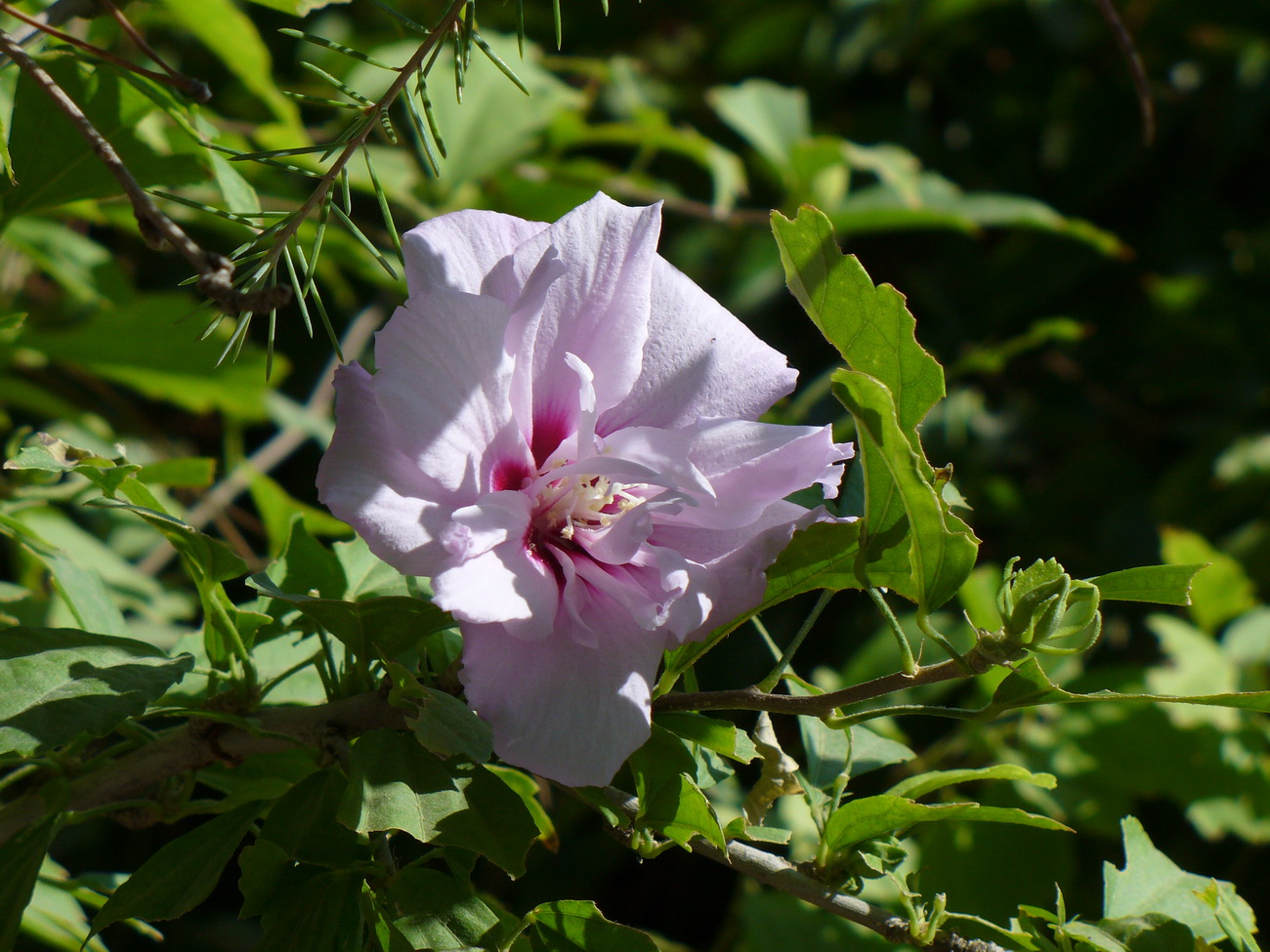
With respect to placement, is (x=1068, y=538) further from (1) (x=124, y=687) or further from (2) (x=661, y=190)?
(1) (x=124, y=687)

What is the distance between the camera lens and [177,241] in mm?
561

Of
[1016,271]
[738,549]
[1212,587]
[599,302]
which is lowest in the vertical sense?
[1212,587]

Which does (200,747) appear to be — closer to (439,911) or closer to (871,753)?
(439,911)

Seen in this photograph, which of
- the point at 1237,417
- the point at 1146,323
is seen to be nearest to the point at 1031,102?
the point at 1146,323

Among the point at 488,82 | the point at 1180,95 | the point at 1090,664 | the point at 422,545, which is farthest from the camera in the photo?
the point at 1180,95

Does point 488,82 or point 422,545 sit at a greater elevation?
point 422,545

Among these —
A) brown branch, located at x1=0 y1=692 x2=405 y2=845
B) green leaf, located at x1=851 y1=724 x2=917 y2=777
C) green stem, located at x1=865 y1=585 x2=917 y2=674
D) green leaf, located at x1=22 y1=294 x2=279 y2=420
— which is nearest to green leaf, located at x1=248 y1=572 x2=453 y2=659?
brown branch, located at x1=0 y1=692 x2=405 y2=845

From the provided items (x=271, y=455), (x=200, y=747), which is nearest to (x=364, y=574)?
(x=200, y=747)

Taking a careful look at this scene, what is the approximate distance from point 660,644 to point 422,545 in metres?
0.14

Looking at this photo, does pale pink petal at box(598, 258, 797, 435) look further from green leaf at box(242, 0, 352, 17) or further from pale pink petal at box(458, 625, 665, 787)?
green leaf at box(242, 0, 352, 17)

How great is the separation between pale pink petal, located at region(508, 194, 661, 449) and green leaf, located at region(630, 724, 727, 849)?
20cm

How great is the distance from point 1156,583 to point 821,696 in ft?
0.64

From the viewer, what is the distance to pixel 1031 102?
2.24 metres

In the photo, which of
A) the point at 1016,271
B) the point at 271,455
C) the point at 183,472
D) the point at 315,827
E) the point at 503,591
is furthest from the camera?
the point at 1016,271
